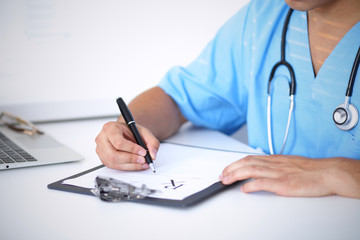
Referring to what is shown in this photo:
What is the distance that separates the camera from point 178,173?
77 cm

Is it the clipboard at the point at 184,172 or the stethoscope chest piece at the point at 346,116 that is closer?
the clipboard at the point at 184,172

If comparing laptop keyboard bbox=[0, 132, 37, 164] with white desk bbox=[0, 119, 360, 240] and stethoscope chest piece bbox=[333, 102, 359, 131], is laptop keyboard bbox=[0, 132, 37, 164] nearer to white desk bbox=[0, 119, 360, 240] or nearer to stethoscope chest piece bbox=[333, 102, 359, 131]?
white desk bbox=[0, 119, 360, 240]

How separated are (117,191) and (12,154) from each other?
14.5 inches

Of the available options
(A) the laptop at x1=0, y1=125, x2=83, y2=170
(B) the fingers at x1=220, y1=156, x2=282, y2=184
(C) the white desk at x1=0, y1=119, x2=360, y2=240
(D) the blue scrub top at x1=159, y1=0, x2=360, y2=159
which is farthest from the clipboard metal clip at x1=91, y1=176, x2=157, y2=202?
(D) the blue scrub top at x1=159, y1=0, x2=360, y2=159

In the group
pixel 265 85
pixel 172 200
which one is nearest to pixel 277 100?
pixel 265 85

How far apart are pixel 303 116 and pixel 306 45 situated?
175 millimetres

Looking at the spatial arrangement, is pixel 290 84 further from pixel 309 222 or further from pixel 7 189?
pixel 7 189

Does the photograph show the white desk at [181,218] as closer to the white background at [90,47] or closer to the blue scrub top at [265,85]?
the blue scrub top at [265,85]

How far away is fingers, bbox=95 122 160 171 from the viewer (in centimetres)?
78

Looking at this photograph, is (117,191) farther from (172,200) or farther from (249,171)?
(249,171)

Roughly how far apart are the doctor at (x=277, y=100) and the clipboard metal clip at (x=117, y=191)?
0.11 metres

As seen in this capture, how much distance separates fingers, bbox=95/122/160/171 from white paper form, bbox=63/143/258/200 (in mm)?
16

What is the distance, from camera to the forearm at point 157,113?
41.4 inches

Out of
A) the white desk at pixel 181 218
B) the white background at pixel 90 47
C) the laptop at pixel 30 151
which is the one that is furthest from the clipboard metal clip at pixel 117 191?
the white background at pixel 90 47
